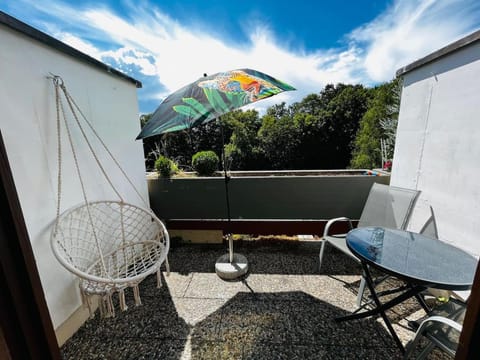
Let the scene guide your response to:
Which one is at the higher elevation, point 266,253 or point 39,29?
point 39,29

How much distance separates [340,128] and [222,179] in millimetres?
8323

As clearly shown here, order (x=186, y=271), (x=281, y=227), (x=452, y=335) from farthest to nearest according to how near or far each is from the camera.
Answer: (x=281, y=227), (x=186, y=271), (x=452, y=335)

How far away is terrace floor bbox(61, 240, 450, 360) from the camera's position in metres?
1.52

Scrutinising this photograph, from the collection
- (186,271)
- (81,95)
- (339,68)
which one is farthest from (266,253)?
(339,68)

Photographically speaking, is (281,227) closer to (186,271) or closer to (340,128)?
(186,271)

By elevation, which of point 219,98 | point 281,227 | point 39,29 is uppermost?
point 39,29

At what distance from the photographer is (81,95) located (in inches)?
72.0

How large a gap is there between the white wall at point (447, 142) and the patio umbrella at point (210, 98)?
57.0 inches

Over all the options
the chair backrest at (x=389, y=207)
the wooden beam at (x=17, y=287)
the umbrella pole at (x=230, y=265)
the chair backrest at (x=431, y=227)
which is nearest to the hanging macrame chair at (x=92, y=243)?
the wooden beam at (x=17, y=287)

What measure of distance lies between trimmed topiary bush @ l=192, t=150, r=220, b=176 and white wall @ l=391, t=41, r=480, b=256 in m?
2.54

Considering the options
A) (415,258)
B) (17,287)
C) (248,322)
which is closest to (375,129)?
(415,258)

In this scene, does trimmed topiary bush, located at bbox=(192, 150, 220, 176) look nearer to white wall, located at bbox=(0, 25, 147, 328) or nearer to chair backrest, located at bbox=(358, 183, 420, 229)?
white wall, located at bbox=(0, 25, 147, 328)

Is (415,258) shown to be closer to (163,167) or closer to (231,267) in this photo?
(231,267)

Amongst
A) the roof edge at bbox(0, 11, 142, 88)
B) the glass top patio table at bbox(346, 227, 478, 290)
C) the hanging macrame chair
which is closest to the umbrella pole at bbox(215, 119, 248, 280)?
the hanging macrame chair
